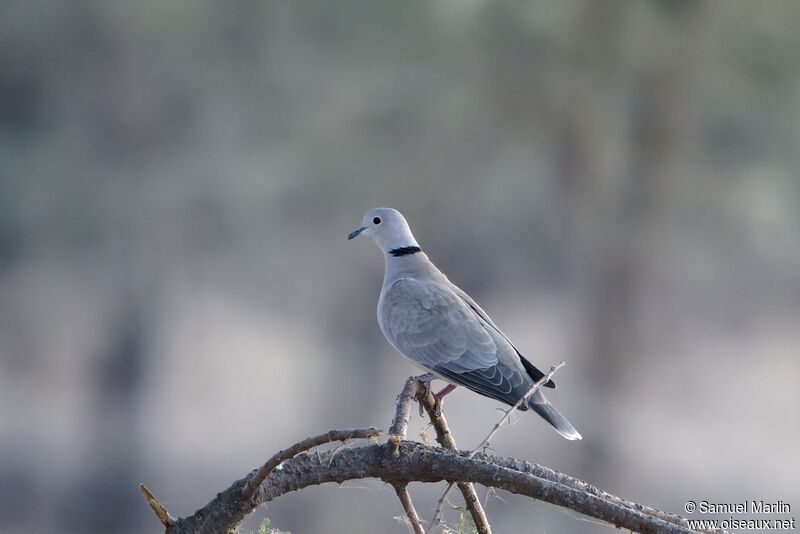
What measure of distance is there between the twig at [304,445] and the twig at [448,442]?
0.09 m

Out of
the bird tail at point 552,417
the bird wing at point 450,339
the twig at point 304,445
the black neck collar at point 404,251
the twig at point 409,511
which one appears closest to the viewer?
the twig at point 304,445

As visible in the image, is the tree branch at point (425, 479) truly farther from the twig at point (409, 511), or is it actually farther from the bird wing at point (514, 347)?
the bird wing at point (514, 347)

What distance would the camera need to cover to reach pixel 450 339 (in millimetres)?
1483

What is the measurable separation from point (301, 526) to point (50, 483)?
3.21 ft

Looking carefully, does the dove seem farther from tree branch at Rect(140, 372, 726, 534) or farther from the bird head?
tree branch at Rect(140, 372, 726, 534)

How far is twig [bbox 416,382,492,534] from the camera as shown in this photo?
91cm

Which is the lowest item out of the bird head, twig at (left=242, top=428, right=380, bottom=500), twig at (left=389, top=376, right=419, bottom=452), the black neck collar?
twig at (left=242, top=428, right=380, bottom=500)


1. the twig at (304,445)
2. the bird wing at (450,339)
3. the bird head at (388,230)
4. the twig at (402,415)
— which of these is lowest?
the twig at (304,445)

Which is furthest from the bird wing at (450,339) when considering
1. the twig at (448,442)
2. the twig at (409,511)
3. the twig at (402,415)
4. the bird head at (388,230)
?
the twig at (409,511)

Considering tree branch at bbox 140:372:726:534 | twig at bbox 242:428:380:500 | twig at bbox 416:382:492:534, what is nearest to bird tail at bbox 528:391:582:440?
twig at bbox 416:382:492:534

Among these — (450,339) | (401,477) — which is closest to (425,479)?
(401,477)

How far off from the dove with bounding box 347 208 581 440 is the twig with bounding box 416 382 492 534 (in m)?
0.20

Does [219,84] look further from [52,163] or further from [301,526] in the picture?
[301,526]

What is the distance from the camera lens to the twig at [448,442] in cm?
91
